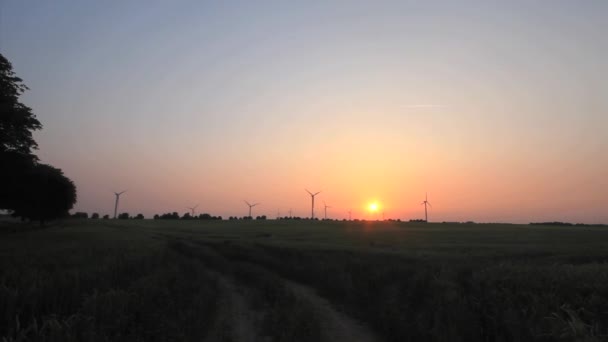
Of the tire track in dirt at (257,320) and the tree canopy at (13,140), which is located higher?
the tree canopy at (13,140)

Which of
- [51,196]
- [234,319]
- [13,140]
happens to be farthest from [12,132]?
[51,196]

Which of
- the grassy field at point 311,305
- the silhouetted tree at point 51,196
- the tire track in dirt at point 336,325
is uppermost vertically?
the silhouetted tree at point 51,196

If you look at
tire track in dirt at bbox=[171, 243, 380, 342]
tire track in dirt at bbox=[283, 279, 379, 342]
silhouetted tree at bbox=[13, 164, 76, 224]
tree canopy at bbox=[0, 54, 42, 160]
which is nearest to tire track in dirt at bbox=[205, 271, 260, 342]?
tire track in dirt at bbox=[171, 243, 380, 342]

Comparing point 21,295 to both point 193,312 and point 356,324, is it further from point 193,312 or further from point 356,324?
point 356,324

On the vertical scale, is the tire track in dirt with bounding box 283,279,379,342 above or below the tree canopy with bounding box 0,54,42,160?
below

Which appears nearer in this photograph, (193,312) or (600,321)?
(600,321)

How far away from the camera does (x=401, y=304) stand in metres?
15.0

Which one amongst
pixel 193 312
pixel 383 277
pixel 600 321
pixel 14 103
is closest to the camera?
pixel 600 321

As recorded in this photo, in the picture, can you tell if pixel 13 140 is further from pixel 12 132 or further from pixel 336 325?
pixel 336 325

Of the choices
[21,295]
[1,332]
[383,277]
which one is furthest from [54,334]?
[383,277]

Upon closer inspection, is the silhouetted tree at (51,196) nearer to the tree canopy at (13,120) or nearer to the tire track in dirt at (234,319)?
the tree canopy at (13,120)

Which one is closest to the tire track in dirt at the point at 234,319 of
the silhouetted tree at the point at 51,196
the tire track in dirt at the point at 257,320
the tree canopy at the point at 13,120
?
the tire track in dirt at the point at 257,320

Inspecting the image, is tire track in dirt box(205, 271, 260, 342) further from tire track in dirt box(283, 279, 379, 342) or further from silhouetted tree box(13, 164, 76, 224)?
silhouetted tree box(13, 164, 76, 224)

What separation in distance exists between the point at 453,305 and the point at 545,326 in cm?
317
